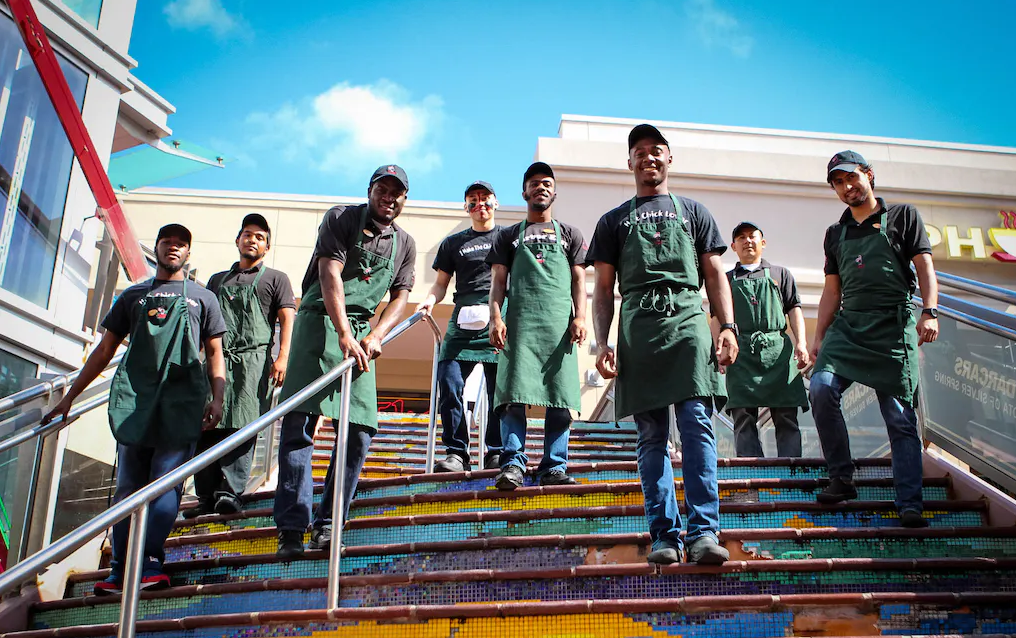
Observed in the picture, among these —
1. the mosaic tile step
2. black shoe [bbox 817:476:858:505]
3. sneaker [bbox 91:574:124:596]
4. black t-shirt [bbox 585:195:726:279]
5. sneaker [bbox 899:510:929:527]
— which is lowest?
the mosaic tile step

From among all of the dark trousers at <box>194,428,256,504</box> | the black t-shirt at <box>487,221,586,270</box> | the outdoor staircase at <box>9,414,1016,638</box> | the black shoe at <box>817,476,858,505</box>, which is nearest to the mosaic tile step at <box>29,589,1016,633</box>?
the outdoor staircase at <box>9,414,1016,638</box>

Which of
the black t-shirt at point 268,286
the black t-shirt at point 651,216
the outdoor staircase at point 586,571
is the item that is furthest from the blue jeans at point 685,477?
the black t-shirt at point 268,286

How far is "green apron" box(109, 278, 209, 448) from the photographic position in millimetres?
4070

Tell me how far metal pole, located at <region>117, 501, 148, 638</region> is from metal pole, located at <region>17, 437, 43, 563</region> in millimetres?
2372

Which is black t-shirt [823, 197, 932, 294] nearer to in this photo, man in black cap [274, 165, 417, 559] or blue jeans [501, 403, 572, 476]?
blue jeans [501, 403, 572, 476]

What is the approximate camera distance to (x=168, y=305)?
4344mm

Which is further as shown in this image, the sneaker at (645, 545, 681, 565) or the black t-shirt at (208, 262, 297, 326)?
the black t-shirt at (208, 262, 297, 326)

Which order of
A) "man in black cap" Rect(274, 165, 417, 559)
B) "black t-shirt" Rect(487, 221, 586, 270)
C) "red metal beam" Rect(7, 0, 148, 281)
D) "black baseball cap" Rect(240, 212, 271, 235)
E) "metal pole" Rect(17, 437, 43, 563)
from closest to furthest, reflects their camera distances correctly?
"man in black cap" Rect(274, 165, 417, 559)
"metal pole" Rect(17, 437, 43, 563)
"black t-shirt" Rect(487, 221, 586, 270)
"black baseball cap" Rect(240, 212, 271, 235)
"red metal beam" Rect(7, 0, 148, 281)

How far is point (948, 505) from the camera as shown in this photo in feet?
12.9

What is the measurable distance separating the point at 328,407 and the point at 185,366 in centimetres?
84

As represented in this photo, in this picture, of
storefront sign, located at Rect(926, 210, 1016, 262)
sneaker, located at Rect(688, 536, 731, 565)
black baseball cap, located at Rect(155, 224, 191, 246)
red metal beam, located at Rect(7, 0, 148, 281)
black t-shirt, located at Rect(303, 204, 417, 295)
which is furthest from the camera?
storefront sign, located at Rect(926, 210, 1016, 262)

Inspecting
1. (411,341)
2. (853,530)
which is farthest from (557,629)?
(411,341)

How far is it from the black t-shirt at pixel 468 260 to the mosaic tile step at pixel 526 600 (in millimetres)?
2407

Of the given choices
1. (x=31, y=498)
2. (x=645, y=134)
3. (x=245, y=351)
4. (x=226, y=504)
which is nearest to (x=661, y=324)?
(x=645, y=134)
